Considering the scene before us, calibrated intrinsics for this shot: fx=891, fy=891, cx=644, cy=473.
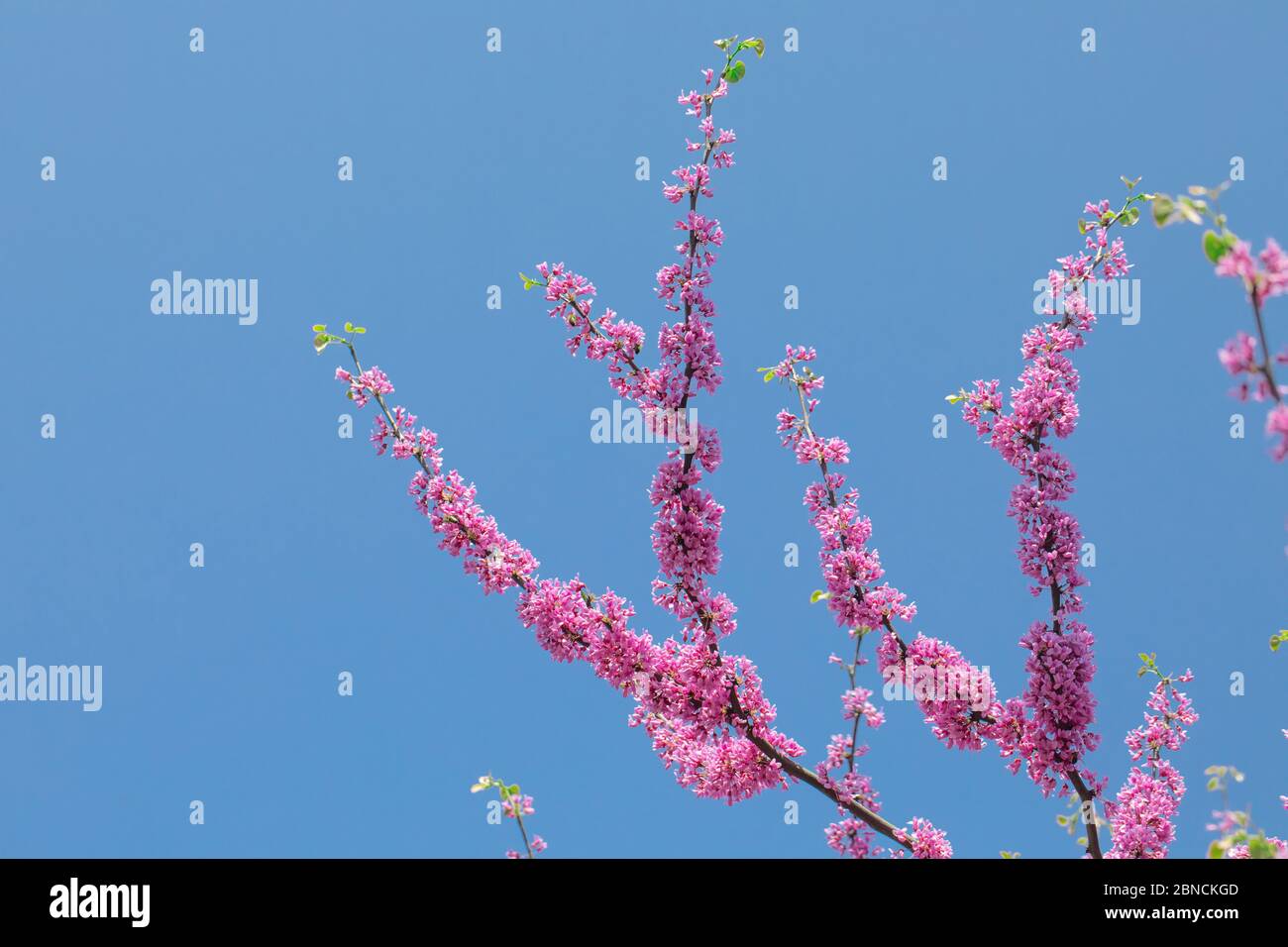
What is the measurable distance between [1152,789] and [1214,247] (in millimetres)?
4468

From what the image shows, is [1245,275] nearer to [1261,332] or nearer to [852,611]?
[1261,332]

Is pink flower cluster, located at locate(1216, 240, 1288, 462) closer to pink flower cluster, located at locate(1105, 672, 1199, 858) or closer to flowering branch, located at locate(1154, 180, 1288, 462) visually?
flowering branch, located at locate(1154, 180, 1288, 462)

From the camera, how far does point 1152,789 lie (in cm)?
562

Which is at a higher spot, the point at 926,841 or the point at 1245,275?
the point at 1245,275

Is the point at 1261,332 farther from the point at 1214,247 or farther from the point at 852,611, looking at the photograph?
the point at 852,611

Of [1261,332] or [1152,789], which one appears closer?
[1261,332]

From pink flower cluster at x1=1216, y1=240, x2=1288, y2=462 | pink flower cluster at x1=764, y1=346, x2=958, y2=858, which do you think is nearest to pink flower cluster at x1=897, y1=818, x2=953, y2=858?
pink flower cluster at x1=764, y1=346, x2=958, y2=858

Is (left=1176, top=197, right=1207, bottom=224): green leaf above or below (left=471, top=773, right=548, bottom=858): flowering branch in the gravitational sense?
above

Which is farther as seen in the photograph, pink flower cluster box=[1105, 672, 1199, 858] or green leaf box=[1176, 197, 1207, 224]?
pink flower cluster box=[1105, 672, 1199, 858]

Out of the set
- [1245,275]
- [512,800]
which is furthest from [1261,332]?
[512,800]

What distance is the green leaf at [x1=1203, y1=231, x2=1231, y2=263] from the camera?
2377 mm

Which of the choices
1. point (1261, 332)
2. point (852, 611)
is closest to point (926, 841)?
point (852, 611)

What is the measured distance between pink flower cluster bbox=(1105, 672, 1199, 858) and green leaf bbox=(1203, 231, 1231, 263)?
3.71 metres
